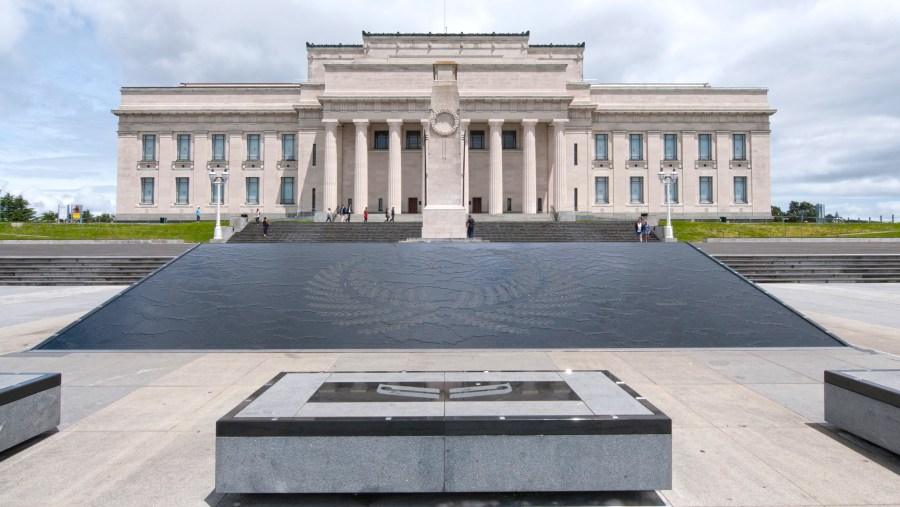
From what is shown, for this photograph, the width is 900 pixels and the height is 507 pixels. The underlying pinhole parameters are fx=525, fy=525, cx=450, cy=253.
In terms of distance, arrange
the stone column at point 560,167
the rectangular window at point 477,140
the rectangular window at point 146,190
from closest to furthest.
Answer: the stone column at point 560,167 < the rectangular window at point 477,140 < the rectangular window at point 146,190

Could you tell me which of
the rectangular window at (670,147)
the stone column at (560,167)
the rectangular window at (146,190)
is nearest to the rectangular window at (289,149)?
the rectangular window at (146,190)

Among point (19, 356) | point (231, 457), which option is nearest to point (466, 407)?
point (231, 457)

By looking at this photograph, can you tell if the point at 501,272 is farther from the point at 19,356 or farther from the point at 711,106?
the point at 711,106

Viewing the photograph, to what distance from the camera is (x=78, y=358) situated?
10.3 meters

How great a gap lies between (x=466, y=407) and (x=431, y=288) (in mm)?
9526

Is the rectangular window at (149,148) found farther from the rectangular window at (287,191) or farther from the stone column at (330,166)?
the stone column at (330,166)

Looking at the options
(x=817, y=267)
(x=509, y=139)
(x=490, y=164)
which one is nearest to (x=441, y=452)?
(x=817, y=267)

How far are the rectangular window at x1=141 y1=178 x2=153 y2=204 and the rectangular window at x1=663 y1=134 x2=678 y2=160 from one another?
6142 centimetres

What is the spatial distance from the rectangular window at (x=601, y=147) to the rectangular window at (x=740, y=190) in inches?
632

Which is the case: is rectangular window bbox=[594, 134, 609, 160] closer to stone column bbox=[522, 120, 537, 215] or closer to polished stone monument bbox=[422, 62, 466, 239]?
stone column bbox=[522, 120, 537, 215]

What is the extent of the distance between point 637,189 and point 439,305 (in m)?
55.5

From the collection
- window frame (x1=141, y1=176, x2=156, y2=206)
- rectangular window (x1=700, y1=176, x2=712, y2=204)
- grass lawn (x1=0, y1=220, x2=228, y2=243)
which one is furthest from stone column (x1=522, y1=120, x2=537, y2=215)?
window frame (x1=141, y1=176, x2=156, y2=206)

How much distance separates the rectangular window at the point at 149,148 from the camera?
62.3 m

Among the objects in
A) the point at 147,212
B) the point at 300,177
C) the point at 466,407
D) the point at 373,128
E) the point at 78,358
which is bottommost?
the point at 78,358
